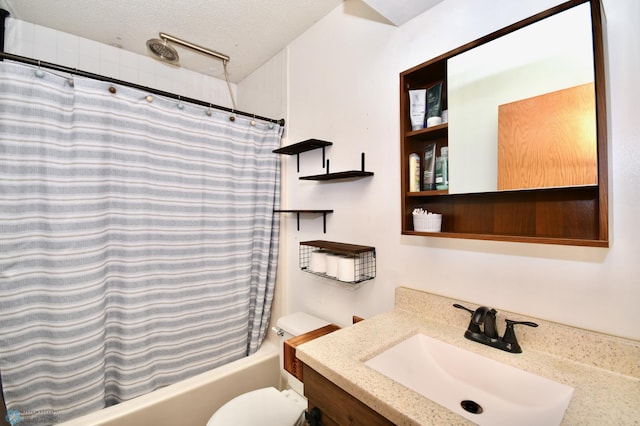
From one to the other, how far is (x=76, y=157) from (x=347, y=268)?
1392 mm

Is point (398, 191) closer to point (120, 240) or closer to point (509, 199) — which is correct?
point (509, 199)

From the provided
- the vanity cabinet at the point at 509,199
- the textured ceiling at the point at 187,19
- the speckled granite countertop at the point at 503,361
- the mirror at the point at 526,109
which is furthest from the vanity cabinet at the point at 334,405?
the textured ceiling at the point at 187,19

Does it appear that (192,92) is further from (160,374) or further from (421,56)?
(160,374)

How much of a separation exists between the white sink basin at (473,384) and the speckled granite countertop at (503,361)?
0.09 ft

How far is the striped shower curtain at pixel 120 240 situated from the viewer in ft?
3.86

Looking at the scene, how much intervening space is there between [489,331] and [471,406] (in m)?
0.24

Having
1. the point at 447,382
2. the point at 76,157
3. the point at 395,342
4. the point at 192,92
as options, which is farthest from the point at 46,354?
the point at 192,92

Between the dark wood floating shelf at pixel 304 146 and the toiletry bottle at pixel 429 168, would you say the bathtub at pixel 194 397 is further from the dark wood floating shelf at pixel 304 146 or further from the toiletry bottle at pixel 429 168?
the toiletry bottle at pixel 429 168

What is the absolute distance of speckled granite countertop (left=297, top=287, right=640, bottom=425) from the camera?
1.98 ft

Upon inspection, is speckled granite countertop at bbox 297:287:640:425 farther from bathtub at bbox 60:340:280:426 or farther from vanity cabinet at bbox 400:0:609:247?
bathtub at bbox 60:340:280:426

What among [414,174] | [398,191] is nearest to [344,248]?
[398,191]

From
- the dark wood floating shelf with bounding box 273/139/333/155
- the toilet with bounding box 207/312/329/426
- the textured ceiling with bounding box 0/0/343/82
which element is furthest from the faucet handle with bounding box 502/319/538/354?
the textured ceiling with bounding box 0/0/343/82

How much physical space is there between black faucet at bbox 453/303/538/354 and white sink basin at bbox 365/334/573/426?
0.08 m

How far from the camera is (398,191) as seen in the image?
125 cm
